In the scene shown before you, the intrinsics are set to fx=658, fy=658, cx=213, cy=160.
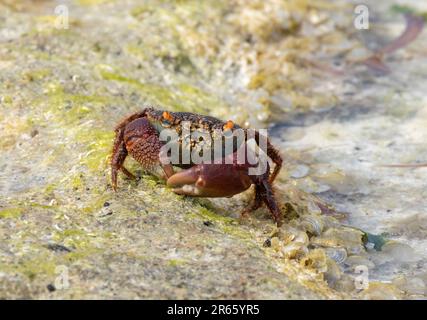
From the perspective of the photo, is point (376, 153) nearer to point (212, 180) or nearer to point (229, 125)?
point (229, 125)

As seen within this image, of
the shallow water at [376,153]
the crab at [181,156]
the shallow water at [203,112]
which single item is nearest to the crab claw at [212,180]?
the crab at [181,156]

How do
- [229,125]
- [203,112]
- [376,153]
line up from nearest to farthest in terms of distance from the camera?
1. [229,125]
2. [376,153]
3. [203,112]

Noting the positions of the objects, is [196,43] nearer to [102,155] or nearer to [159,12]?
[159,12]

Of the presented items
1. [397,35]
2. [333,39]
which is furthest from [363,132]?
[397,35]

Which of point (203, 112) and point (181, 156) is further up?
point (203, 112)

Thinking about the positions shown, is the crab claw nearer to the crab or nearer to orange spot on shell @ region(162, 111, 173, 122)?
the crab

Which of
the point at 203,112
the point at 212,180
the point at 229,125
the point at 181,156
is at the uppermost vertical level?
the point at 203,112

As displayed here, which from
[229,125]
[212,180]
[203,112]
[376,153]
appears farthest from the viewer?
[203,112]

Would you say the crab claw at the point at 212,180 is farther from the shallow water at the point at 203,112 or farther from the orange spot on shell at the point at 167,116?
the orange spot on shell at the point at 167,116

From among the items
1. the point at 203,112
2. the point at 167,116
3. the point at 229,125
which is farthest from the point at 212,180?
the point at 203,112
